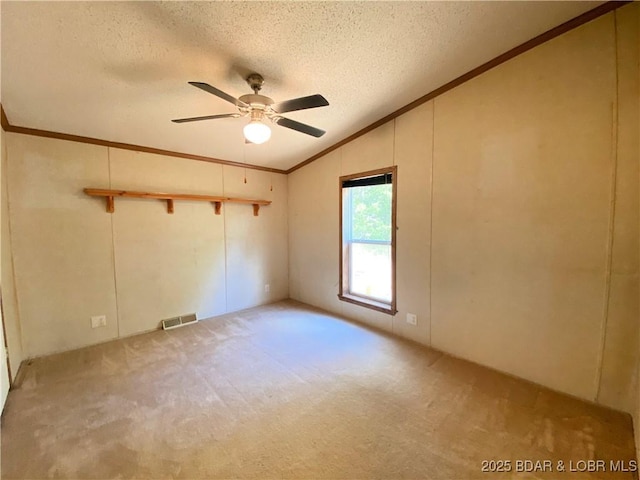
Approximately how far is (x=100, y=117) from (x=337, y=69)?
2.24 metres

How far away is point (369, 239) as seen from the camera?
366 centimetres

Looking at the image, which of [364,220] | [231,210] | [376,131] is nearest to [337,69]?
[376,131]

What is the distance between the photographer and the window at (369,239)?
333 centimetres

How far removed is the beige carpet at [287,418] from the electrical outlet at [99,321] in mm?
282

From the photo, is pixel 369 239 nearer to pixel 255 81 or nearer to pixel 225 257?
pixel 225 257

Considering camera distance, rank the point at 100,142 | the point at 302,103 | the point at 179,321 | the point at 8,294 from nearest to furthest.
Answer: the point at 302,103
the point at 8,294
the point at 100,142
the point at 179,321

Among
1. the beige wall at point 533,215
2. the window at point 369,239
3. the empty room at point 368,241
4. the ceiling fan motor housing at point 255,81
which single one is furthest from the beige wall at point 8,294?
the beige wall at point 533,215

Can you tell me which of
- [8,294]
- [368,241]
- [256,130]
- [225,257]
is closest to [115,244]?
[8,294]

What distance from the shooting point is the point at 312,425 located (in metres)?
1.82

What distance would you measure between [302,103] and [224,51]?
67cm

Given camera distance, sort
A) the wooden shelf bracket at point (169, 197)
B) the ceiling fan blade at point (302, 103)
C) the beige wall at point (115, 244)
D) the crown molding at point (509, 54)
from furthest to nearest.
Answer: the wooden shelf bracket at point (169, 197), the beige wall at point (115, 244), the crown molding at point (509, 54), the ceiling fan blade at point (302, 103)

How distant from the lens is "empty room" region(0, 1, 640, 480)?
64.2 inches

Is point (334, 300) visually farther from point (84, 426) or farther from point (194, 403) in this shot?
point (84, 426)

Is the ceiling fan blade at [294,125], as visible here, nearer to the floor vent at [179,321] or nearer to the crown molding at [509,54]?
the crown molding at [509,54]
